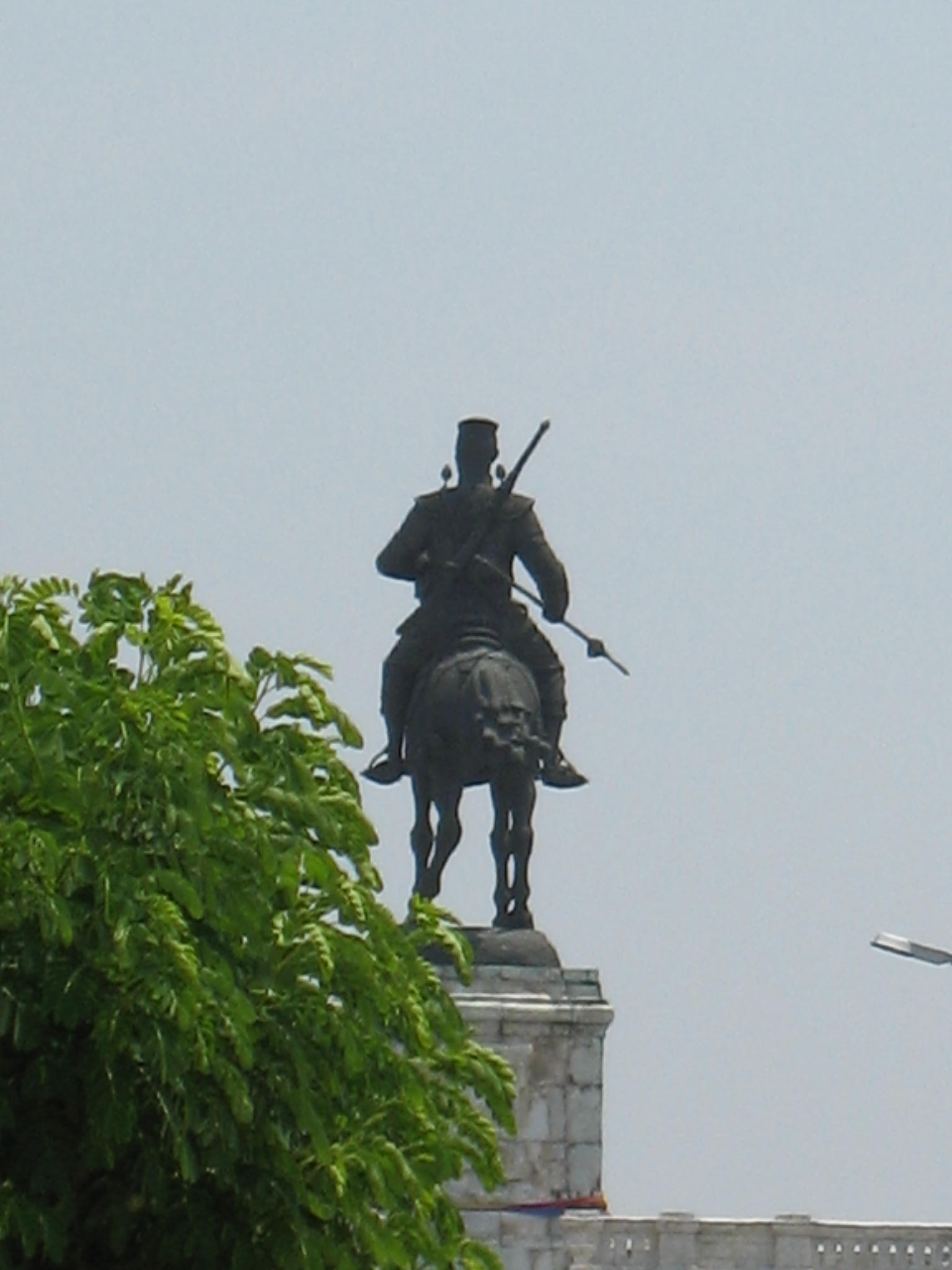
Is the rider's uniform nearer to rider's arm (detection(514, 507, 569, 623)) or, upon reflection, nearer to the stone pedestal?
rider's arm (detection(514, 507, 569, 623))

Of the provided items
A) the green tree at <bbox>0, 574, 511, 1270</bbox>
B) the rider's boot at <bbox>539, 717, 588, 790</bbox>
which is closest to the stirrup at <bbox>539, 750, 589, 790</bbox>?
the rider's boot at <bbox>539, 717, 588, 790</bbox>

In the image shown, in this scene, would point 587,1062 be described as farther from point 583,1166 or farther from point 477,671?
point 477,671

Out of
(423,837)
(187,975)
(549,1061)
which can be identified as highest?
(423,837)

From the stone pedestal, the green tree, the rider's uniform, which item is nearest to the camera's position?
the green tree

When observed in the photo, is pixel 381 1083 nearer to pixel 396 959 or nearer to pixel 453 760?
pixel 396 959

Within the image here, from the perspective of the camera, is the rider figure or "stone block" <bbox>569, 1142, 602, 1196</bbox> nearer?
"stone block" <bbox>569, 1142, 602, 1196</bbox>

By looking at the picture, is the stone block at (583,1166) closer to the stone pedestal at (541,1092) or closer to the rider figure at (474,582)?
the stone pedestal at (541,1092)

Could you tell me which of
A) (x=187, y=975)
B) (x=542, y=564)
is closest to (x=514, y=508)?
(x=542, y=564)

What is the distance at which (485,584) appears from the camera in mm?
44562

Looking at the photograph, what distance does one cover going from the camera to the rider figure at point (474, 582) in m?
44.4

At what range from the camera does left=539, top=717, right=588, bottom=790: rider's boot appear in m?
44.2

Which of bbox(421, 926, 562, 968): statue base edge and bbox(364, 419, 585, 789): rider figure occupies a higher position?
bbox(364, 419, 585, 789): rider figure

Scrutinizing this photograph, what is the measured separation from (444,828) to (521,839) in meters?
0.65

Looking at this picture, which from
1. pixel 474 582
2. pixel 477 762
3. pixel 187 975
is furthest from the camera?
pixel 474 582
